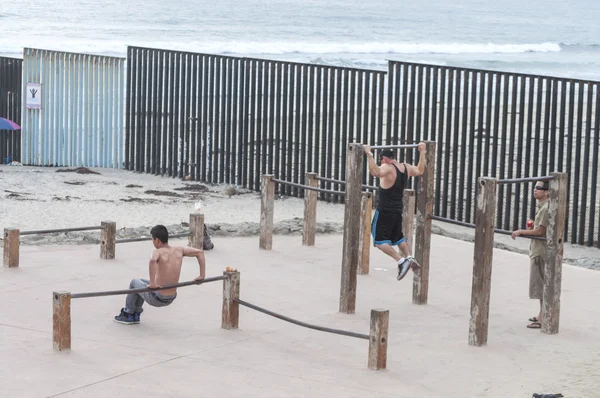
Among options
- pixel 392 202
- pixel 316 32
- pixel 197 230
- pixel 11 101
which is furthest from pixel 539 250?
pixel 316 32

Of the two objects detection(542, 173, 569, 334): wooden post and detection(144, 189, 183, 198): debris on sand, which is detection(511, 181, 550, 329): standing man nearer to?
detection(542, 173, 569, 334): wooden post

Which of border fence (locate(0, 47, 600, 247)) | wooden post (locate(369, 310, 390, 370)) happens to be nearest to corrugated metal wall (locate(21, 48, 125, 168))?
border fence (locate(0, 47, 600, 247))

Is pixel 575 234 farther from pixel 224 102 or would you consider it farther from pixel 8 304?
pixel 8 304

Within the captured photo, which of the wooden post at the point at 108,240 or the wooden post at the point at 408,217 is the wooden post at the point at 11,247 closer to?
the wooden post at the point at 108,240

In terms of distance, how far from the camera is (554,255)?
913 centimetres

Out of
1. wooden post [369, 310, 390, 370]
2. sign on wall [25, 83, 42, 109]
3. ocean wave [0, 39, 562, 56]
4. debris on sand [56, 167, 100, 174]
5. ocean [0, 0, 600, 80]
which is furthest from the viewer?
ocean [0, 0, 600, 80]

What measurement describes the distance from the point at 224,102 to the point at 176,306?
824 cm

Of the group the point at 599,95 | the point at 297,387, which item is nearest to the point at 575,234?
the point at 599,95

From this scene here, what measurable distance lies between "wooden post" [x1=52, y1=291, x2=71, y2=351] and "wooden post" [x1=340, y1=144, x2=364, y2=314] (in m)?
2.81

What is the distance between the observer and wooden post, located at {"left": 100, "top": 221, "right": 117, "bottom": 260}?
1141 centimetres

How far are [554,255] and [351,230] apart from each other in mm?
1892

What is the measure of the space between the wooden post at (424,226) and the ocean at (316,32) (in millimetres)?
38161

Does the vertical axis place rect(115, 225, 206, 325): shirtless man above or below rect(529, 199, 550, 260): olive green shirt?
below

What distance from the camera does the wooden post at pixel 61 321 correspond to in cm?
788
